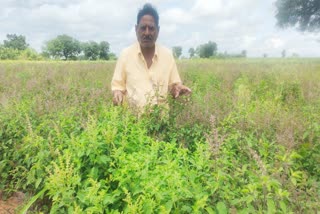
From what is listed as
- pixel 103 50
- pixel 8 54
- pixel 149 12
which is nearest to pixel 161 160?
pixel 149 12

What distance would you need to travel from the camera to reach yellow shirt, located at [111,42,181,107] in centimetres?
385

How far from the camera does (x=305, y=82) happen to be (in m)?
7.03

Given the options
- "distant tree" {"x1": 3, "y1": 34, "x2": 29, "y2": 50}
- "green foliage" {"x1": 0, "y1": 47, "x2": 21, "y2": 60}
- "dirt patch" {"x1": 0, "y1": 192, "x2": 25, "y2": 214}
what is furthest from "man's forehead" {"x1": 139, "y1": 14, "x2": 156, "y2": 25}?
"distant tree" {"x1": 3, "y1": 34, "x2": 29, "y2": 50}

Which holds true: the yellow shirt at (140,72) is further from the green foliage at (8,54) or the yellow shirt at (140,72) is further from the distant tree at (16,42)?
the distant tree at (16,42)

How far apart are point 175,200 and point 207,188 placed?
21 centimetres

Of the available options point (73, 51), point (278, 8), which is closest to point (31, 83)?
point (278, 8)

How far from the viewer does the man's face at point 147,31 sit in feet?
12.2

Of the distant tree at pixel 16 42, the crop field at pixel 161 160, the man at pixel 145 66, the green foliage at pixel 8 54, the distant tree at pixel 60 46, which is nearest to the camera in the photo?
the crop field at pixel 161 160

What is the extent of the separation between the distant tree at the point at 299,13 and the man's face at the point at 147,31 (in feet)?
88.0

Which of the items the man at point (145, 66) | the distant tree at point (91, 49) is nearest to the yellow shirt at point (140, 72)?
the man at point (145, 66)

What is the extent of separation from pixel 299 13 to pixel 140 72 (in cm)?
2808

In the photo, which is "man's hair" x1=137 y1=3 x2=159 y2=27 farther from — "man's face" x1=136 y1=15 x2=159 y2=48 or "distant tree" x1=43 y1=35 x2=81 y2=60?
"distant tree" x1=43 y1=35 x2=81 y2=60

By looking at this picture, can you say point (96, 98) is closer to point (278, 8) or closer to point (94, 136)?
point (94, 136)

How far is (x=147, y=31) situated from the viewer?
3.74 meters
